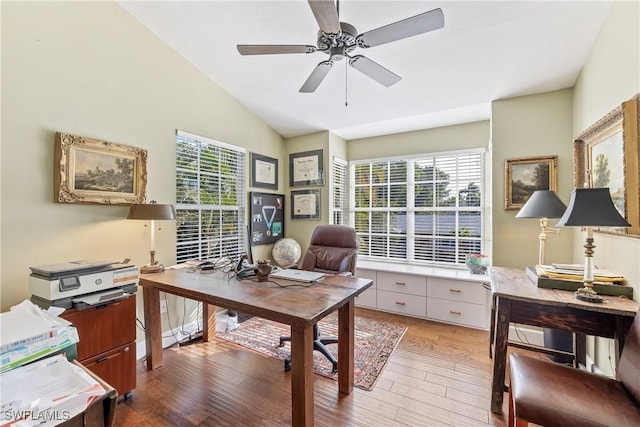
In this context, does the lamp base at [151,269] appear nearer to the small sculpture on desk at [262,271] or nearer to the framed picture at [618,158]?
the small sculpture on desk at [262,271]

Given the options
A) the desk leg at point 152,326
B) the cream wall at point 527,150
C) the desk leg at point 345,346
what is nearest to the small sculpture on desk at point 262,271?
the desk leg at point 345,346

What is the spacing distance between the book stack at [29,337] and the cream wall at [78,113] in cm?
111

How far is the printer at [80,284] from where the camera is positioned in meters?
1.59

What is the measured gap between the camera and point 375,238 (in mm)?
4266

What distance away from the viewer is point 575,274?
1.83 metres

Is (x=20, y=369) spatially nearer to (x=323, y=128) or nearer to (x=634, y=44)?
(x=634, y=44)

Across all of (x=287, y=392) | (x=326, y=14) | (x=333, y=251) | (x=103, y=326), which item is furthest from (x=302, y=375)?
(x=326, y=14)

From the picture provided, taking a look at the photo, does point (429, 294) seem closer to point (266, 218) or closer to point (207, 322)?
point (266, 218)

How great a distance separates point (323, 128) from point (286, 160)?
77cm

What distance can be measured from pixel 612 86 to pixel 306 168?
10.1ft

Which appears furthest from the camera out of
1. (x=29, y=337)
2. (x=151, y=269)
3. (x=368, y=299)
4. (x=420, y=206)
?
(x=420, y=206)

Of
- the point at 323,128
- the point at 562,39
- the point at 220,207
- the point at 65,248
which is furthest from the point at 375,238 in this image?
the point at 65,248

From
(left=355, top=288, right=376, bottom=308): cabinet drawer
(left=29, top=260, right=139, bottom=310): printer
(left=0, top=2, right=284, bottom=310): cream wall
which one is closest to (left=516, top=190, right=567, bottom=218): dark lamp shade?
(left=355, top=288, right=376, bottom=308): cabinet drawer

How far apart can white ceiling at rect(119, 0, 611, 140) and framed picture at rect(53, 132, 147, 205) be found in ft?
3.86
